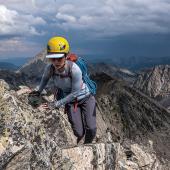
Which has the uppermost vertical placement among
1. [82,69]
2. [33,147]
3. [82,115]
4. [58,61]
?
[58,61]

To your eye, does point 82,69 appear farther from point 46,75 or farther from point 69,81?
point 46,75

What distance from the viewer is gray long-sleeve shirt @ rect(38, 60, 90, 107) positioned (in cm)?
1642

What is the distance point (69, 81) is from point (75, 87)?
30 centimetres

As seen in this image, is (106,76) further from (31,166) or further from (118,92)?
(31,166)

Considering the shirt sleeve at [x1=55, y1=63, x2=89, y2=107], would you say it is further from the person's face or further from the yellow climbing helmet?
the yellow climbing helmet

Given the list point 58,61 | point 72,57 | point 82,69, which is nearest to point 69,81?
point 82,69

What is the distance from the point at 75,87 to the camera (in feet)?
55.5

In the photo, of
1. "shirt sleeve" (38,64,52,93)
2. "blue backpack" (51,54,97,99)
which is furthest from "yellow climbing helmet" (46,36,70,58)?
"shirt sleeve" (38,64,52,93)

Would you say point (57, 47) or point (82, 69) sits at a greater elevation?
point (57, 47)

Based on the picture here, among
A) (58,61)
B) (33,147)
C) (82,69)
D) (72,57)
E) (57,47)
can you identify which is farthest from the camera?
(82,69)

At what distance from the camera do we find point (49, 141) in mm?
14914

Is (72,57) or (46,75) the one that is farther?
(46,75)

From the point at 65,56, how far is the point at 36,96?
2.19 m

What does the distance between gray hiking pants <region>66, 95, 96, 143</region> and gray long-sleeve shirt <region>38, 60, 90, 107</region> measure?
0.57m
